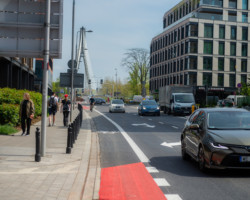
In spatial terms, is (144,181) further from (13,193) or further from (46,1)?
(46,1)

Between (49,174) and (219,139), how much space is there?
333cm

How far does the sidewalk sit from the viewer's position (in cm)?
630

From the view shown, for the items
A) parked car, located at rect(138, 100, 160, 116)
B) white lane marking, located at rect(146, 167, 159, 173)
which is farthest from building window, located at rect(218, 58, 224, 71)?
white lane marking, located at rect(146, 167, 159, 173)

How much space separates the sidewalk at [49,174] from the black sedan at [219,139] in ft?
7.20

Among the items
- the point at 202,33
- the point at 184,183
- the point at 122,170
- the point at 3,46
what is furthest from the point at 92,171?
the point at 202,33

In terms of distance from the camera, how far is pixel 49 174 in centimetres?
791

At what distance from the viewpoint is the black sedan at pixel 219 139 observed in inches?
312

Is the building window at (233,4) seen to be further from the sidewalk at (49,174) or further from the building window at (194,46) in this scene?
the sidewalk at (49,174)

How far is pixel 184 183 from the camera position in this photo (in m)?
7.55

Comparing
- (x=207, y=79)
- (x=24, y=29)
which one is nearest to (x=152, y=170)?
(x=24, y=29)

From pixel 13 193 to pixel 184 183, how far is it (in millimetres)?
3041

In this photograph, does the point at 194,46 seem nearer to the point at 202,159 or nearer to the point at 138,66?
the point at 138,66

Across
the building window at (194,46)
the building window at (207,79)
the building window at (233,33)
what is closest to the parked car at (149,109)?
the building window at (207,79)

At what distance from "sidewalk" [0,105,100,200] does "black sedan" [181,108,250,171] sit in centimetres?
219
